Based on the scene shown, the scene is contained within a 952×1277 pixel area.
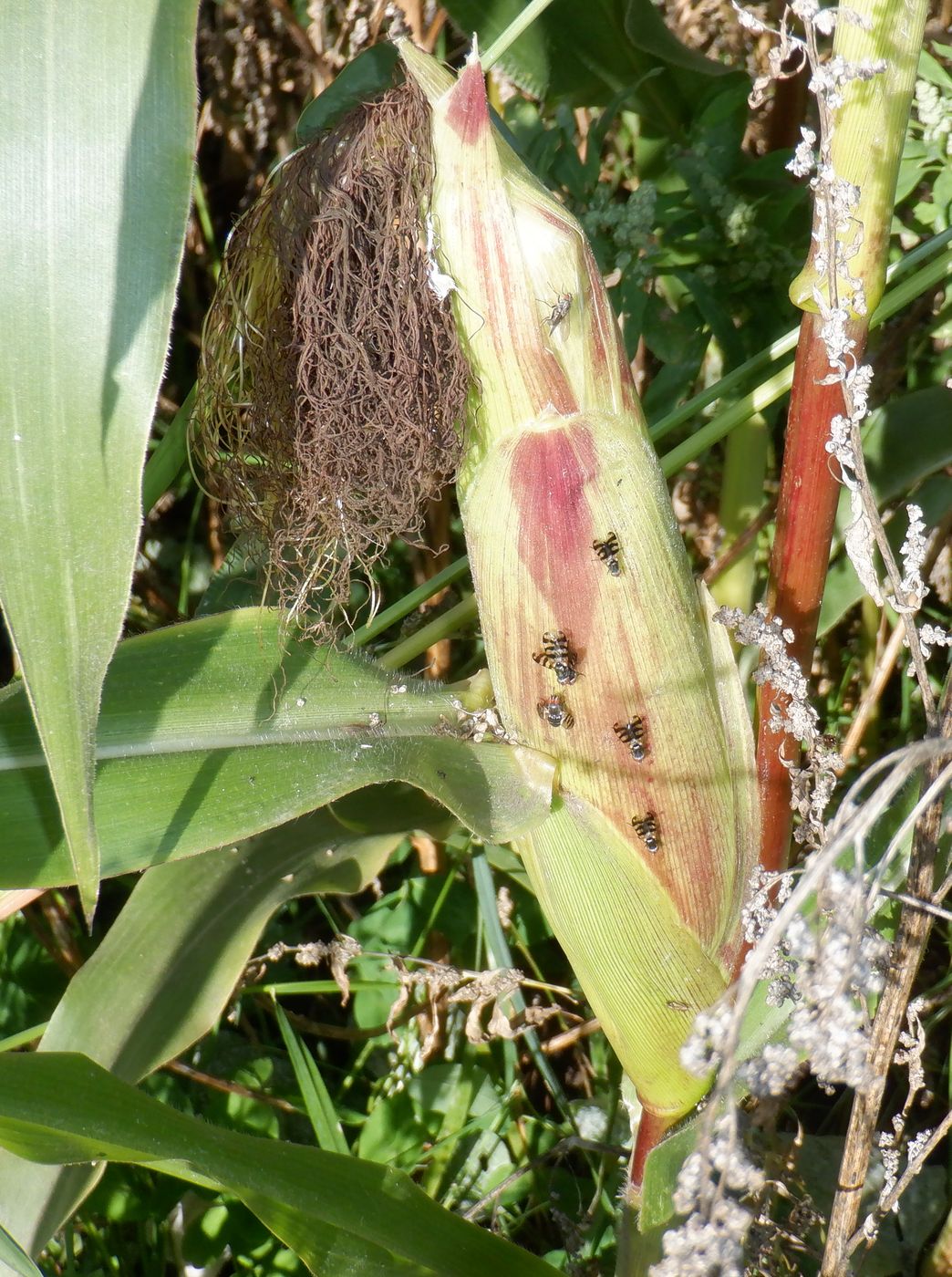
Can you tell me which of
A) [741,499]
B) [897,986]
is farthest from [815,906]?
[741,499]

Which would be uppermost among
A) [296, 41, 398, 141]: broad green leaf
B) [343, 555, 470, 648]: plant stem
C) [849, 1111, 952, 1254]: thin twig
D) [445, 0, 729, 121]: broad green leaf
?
Result: [445, 0, 729, 121]: broad green leaf

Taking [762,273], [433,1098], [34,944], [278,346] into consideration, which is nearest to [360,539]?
[278,346]

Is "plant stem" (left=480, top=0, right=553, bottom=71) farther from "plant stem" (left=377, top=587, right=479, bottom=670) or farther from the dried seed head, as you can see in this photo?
"plant stem" (left=377, top=587, right=479, bottom=670)

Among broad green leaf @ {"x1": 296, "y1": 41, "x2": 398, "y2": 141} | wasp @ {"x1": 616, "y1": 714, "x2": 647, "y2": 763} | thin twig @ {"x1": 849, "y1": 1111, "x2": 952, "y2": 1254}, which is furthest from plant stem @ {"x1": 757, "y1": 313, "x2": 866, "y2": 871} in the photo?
broad green leaf @ {"x1": 296, "y1": 41, "x2": 398, "y2": 141}

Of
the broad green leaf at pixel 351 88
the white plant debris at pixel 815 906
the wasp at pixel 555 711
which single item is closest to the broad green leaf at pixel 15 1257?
the white plant debris at pixel 815 906

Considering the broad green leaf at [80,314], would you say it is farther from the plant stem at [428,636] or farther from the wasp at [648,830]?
the plant stem at [428,636]

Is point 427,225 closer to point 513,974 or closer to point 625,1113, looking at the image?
point 513,974
